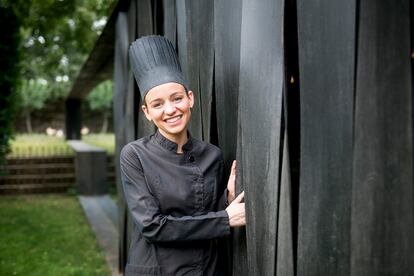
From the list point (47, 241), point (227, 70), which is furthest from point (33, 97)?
point (227, 70)

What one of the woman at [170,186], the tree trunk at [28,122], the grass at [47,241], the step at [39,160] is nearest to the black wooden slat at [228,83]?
the woman at [170,186]

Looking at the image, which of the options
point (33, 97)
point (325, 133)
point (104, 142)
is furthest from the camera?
point (33, 97)

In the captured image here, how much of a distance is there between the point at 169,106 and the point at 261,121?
40 cm

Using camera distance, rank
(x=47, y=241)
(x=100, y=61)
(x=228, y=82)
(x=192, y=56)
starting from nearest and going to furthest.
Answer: (x=228, y=82), (x=192, y=56), (x=47, y=241), (x=100, y=61)

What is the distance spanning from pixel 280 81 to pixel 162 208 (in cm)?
75

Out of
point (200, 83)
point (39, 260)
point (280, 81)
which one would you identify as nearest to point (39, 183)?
point (39, 260)

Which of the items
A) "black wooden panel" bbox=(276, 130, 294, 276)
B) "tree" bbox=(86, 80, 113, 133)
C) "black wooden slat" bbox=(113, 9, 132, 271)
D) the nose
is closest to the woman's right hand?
"black wooden panel" bbox=(276, 130, 294, 276)

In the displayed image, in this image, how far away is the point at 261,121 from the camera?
207 cm

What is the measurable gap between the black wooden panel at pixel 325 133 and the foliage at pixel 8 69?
7.68 meters

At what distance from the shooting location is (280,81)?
197 cm

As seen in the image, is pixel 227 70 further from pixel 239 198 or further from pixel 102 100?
pixel 102 100

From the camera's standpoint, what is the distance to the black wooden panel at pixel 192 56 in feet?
9.34

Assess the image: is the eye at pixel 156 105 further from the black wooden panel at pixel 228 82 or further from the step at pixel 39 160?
the step at pixel 39 160

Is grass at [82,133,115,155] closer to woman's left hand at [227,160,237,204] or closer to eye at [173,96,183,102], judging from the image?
woman's left hand at [227,160,237,204]
